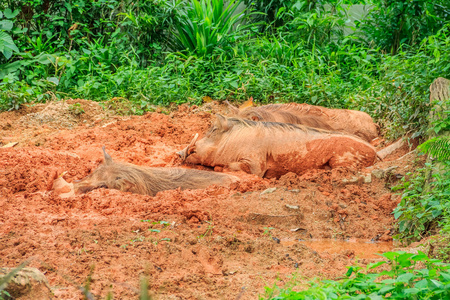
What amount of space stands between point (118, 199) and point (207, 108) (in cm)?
365

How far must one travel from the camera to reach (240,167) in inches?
215

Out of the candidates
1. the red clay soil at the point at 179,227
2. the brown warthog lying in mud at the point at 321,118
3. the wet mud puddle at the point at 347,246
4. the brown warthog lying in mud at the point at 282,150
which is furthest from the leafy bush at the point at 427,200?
the brown warthog lying in mud at the point at 321,118

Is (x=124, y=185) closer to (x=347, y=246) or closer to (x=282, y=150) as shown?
(x=282, y=150)

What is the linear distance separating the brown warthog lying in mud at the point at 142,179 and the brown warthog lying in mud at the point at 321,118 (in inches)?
65.0

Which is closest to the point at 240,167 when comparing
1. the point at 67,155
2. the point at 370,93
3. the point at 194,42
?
the point at 67,155

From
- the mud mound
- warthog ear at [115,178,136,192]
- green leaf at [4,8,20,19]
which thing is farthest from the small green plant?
warthog ear at [115,178,136,192]

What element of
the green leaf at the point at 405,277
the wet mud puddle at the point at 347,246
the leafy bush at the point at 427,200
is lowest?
the wet mud puddle at the point at 347,246

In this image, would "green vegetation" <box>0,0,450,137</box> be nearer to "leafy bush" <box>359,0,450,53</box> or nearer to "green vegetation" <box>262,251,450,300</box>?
"leafy bush" <box>359,0,450,53</box>

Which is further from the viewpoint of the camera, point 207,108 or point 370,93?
point 207,108

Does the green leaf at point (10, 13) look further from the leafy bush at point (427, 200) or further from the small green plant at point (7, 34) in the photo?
the leafy bush at point (427, 200)

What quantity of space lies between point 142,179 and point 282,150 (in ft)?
5.35

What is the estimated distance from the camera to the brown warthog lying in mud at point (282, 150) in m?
5.33

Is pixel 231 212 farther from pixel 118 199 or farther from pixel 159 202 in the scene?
pixel 118 199

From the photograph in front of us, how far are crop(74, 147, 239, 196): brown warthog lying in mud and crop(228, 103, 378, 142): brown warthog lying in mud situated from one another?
165 centimetres
